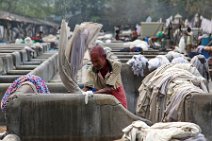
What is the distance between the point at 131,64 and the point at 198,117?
4.73 metres

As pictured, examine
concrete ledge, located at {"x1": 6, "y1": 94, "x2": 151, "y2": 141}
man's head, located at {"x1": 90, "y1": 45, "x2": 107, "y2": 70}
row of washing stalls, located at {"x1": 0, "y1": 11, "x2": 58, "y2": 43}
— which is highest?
man's head, located at {"x1": 90, "y1": 45, "x2": 107, "y2": 70}

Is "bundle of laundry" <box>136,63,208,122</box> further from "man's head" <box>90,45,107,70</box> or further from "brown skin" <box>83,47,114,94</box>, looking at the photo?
"man's head" <box>90,45,107,70</box>

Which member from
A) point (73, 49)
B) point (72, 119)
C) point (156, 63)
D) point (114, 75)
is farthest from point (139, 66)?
point (72, 119)

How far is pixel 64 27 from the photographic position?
7539 mm

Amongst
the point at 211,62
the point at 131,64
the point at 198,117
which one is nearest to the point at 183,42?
the point at 211,62

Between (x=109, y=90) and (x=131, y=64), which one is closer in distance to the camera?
(x=109, y=90)

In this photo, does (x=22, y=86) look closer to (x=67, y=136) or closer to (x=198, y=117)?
(x=67, y=136)

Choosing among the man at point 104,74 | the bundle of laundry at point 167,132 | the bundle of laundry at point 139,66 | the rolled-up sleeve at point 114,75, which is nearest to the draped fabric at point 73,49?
the man at point 104,74

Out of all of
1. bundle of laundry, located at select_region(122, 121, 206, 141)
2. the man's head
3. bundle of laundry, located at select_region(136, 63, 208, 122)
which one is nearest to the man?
the man's head

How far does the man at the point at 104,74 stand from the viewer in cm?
736

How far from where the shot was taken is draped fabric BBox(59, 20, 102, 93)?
24.6ft

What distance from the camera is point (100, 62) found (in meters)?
7.41

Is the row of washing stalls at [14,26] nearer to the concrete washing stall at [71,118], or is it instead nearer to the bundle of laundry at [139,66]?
the bundle of laundry at [139,66]

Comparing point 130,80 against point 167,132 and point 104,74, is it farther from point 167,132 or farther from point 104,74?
point 167,132
